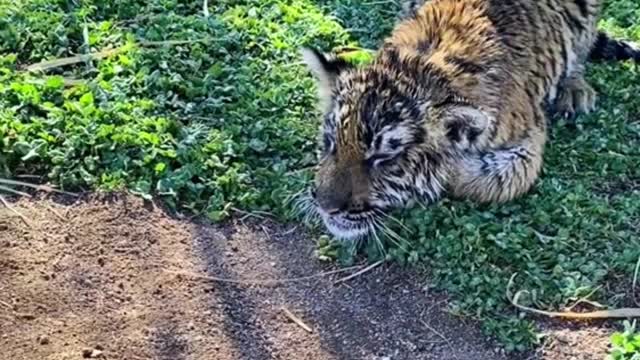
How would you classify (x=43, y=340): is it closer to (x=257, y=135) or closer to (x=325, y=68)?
(x=257, y=135)

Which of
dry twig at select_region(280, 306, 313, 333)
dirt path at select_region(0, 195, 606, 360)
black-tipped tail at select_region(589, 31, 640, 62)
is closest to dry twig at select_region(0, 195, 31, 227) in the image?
dirt path at select_region(0, 195, 606, 360)

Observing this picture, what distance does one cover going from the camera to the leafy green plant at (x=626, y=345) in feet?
14.5

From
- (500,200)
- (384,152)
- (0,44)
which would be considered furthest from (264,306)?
(0,44)

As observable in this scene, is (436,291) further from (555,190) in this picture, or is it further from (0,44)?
(0,44)

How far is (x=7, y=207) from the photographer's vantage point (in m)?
5.20

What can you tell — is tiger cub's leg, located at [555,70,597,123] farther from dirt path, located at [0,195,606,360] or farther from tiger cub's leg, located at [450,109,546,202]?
dirt path, located at [0,195,606,360]

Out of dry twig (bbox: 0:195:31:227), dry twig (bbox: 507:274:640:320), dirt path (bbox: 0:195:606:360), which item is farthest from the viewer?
dry twig (bbox: 0:195:31:227)

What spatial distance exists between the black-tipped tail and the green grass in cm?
7

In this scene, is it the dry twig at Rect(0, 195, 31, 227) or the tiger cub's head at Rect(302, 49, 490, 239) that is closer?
the tiger cub's head at Rect(302, 49, 490, 239)

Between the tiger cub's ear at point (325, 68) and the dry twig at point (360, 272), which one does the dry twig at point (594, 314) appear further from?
the tiger cub's ear at point (325, 68)

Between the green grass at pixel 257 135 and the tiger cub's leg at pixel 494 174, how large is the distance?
68 mm

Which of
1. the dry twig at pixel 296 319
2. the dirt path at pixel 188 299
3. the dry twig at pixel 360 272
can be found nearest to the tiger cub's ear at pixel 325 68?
the dirt path at pixel 188 299

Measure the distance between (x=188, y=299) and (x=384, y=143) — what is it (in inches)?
42.3

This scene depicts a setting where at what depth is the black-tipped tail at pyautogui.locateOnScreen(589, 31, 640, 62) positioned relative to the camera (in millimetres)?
6387
